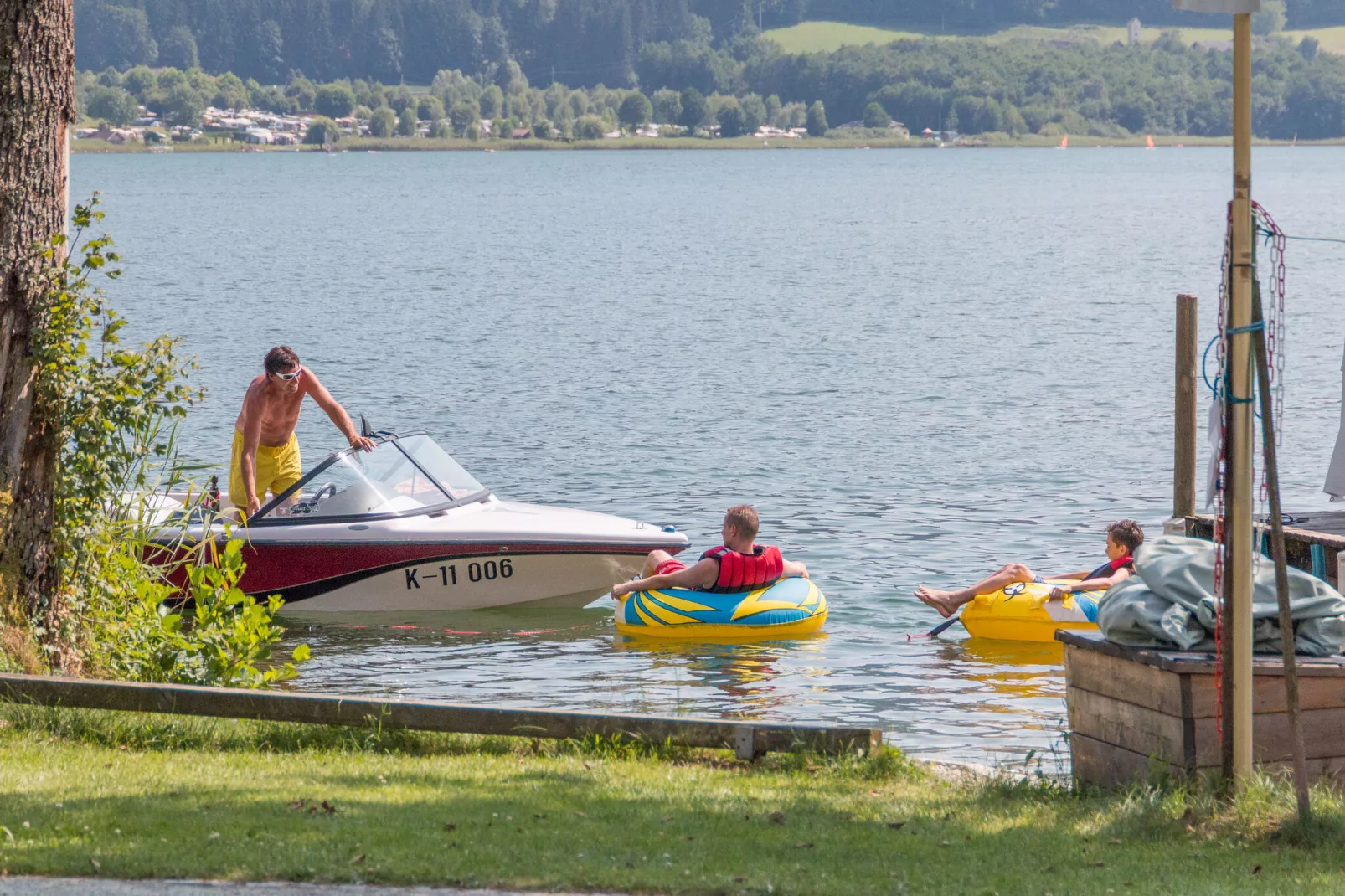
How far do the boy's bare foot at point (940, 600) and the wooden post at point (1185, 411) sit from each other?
8.59 ft

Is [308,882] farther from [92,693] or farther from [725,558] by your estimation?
[725,558]

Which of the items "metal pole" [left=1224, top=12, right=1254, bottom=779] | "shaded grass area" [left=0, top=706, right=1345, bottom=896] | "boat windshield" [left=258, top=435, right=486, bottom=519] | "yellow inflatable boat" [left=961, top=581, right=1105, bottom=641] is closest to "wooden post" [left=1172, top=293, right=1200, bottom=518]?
"yellow inflatable boat" [left=961, top=581, right=1105, bottom=641]

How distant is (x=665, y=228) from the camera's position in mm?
88500

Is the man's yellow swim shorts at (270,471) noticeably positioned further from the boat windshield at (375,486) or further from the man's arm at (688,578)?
the man's arm at (688,578)

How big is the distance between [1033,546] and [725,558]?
197 inches

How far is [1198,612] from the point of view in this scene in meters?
7.04

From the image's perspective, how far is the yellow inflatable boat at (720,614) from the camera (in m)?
13.4

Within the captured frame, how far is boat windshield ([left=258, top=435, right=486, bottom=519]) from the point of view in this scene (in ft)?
45.6

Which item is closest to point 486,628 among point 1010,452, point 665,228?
point 1010,452

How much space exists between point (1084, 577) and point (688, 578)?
3390 mm

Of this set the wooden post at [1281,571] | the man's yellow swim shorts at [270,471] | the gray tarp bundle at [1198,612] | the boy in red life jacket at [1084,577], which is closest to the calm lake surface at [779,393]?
the boy in red life jacket at [1084,577]

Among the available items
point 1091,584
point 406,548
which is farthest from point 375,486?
point 1091,584

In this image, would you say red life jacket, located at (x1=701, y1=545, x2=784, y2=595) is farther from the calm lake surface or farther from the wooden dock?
the wooden dock

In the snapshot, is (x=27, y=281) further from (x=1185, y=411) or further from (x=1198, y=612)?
(x=1185, y=411)
